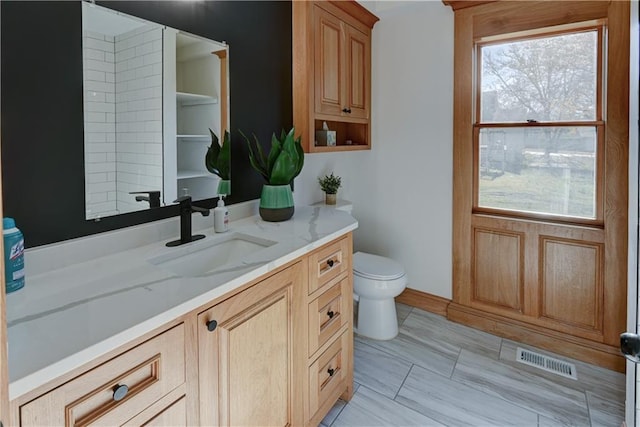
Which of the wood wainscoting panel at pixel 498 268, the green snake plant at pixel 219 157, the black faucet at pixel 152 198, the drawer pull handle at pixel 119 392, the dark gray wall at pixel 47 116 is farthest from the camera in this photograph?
the wood wainscoting panel at pixel 498 268

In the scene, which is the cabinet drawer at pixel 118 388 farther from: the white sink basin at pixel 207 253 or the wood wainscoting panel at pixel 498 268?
the wood wainscoting panel at pixel 498 268

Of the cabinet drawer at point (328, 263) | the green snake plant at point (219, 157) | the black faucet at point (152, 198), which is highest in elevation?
the green snake plant at point (219, 157)

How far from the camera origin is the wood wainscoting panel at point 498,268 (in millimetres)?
2564

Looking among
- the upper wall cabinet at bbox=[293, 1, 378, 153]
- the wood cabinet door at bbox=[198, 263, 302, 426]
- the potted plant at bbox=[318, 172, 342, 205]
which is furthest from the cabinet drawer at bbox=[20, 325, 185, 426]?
the potted plant at bbox=[318, 172, 342, 205]

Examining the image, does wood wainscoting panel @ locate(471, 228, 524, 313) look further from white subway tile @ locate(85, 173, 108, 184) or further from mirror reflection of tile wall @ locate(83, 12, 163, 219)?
white subway tile @ locate(85, 173, 108, 184)

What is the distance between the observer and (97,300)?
0.99m

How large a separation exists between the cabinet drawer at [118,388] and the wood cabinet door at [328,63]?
66.0 inches

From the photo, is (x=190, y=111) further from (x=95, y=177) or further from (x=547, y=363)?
(x=547, y=363)

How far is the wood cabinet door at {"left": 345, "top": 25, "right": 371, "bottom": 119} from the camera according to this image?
261 cm

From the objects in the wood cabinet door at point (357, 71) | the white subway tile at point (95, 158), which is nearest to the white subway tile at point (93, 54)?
the white subway tile at point (95, 158)

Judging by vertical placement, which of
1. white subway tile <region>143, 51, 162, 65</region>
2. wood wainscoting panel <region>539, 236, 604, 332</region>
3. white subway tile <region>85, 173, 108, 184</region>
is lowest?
wood wainscoting panel <region>539, 236, 604, 332</region>

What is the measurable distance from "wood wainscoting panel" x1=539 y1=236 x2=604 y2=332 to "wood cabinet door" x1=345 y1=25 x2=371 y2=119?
5.04 feet

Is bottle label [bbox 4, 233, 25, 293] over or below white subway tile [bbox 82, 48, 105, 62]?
below

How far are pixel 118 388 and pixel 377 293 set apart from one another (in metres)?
1.82
